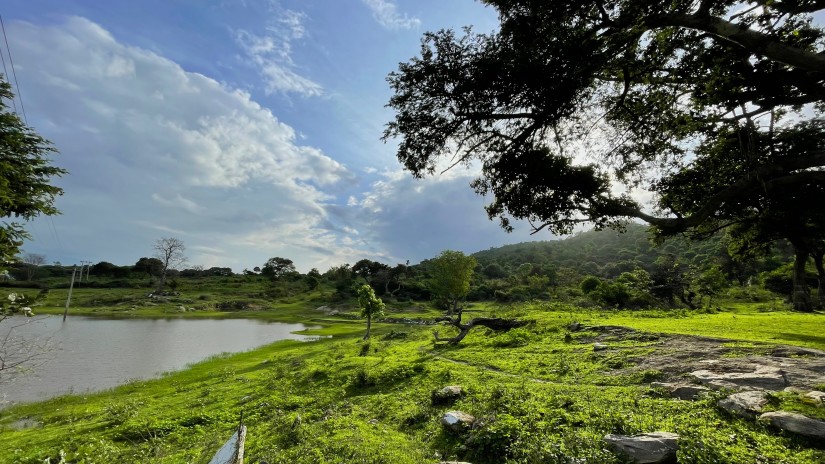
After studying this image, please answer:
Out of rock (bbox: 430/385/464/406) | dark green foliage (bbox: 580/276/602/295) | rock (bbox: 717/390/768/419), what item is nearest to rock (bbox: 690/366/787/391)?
rock (bbox: 717/390/768/419)

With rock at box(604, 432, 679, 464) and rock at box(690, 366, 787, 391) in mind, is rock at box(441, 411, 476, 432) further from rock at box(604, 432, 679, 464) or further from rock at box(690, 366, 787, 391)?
rock at box(690, 366, 787, 391)

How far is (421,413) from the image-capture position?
11.4 metres

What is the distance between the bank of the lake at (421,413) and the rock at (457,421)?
0.24m

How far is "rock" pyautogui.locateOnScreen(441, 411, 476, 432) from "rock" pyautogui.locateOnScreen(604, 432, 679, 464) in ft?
11.2

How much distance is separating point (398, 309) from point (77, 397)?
75012 millimetres

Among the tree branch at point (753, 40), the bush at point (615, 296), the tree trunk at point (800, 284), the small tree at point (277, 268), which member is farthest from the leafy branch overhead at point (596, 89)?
the small tree at point (277, 268)

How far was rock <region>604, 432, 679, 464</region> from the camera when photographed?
6637 millimetres

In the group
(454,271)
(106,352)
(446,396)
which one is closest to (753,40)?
(446,396)

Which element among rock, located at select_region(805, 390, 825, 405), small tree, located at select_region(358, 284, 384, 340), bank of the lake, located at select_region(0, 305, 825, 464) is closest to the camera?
rock, located at select_region(805, 390, 825, 405)

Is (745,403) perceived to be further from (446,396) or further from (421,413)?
(421,413)

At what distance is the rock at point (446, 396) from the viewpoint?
12.0m

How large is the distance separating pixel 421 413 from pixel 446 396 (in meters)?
1.12

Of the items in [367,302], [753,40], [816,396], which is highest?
[753,40]

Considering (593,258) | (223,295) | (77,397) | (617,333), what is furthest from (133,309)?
(593,258)
